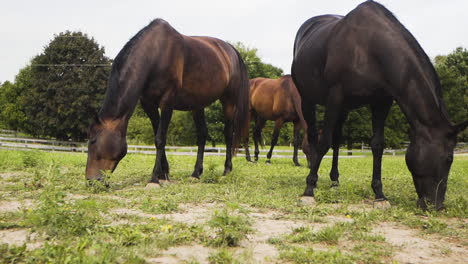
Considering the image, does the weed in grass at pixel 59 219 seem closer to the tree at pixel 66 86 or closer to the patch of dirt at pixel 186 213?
the patch of dirt at pixel 186 213

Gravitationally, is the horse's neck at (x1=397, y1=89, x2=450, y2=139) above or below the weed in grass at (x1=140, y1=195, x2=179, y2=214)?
above

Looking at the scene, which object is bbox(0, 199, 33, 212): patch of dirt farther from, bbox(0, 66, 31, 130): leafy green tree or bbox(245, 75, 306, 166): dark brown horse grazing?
bbox(0, 66, 31, 130): leafy green tree

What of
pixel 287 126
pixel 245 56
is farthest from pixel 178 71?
pixel 245 56

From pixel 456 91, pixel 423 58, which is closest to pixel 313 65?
pixel 423 58

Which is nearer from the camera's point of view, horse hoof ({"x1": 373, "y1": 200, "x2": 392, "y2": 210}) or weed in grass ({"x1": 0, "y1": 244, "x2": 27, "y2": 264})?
weed in grass ({"x1": 0, "y1": 244, "x2": 27, "y2": 264})

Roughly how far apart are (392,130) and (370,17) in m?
25.9

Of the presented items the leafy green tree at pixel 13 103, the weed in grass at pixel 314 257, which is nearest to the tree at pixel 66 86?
the leafy green tree at pixel 13 103

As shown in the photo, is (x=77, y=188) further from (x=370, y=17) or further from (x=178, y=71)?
(x=370, y=17)

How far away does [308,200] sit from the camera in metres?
4.86

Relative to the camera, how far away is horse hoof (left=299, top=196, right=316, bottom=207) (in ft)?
15.7

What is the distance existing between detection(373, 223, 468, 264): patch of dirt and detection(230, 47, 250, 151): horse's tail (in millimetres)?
5013

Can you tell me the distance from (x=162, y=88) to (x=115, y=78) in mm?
809

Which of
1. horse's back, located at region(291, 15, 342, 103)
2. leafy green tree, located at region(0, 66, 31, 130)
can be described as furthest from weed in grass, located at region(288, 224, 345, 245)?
leafy green tree, located at region(0, 66, 31, 130)

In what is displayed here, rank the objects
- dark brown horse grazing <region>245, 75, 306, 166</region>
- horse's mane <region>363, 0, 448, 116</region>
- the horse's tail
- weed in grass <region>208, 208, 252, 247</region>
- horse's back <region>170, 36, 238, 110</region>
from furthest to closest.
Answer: dark brown horse grazing <region>245, 75, 306, 166</region>, the horse's tail, horse's back <region>170, 36, 238, 110</region>, horse's mane <region>363, 0, 448, 116</region>, weed in grass <region>208, 208, 252, 247</region>
